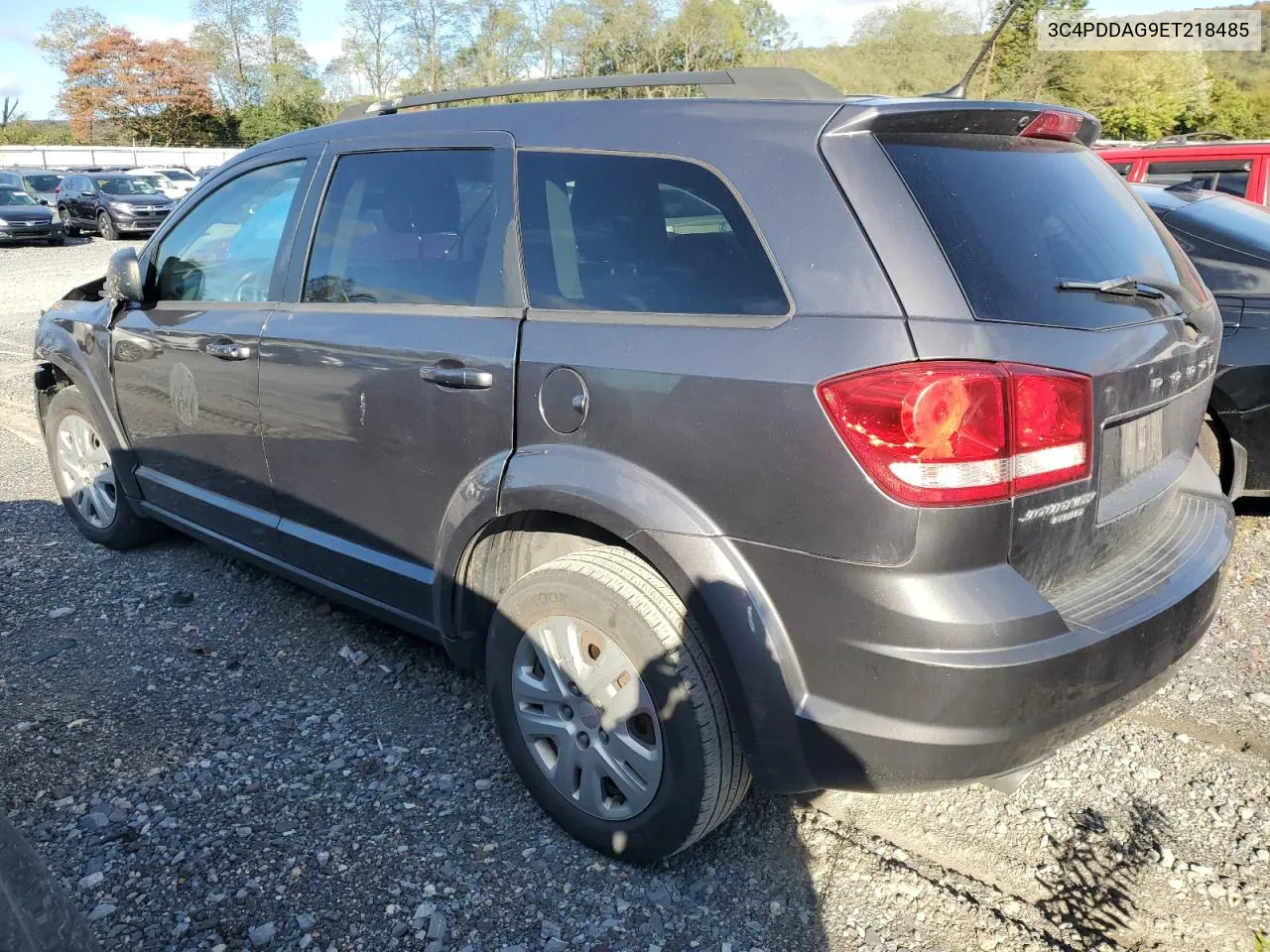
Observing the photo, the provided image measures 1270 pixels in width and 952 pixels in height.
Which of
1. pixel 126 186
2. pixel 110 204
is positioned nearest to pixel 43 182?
pixel 126 186

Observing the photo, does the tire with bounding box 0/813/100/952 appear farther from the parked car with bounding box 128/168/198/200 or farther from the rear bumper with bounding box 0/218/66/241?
the parked car with bounding box 128/168/198/200

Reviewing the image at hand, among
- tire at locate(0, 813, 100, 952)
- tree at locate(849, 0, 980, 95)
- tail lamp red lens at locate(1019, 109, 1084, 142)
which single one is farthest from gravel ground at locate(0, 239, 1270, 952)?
tree at locate(849, 0, 980, 95)

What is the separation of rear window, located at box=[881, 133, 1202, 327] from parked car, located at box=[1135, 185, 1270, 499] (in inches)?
71.6

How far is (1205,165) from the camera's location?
6.88 meters

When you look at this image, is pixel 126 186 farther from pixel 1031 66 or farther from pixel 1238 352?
pixel 1031 66

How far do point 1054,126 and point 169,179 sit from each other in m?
29.6

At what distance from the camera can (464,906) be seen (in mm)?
2410

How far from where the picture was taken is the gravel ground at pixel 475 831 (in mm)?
2346

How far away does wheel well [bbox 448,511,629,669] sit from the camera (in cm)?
261

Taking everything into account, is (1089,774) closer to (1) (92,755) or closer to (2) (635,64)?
(1) (92,755)

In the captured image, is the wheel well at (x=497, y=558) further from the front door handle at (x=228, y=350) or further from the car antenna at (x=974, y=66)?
the car antenna at (x=974, y=66)

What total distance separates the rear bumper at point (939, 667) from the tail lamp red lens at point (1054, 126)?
112 cm

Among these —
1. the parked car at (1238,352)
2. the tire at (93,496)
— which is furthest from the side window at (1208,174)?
the tire at (93,496)

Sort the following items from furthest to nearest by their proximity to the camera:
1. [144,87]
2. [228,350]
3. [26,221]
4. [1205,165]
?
[144,87] → [26,221] → [1205,165] → [228,350]
